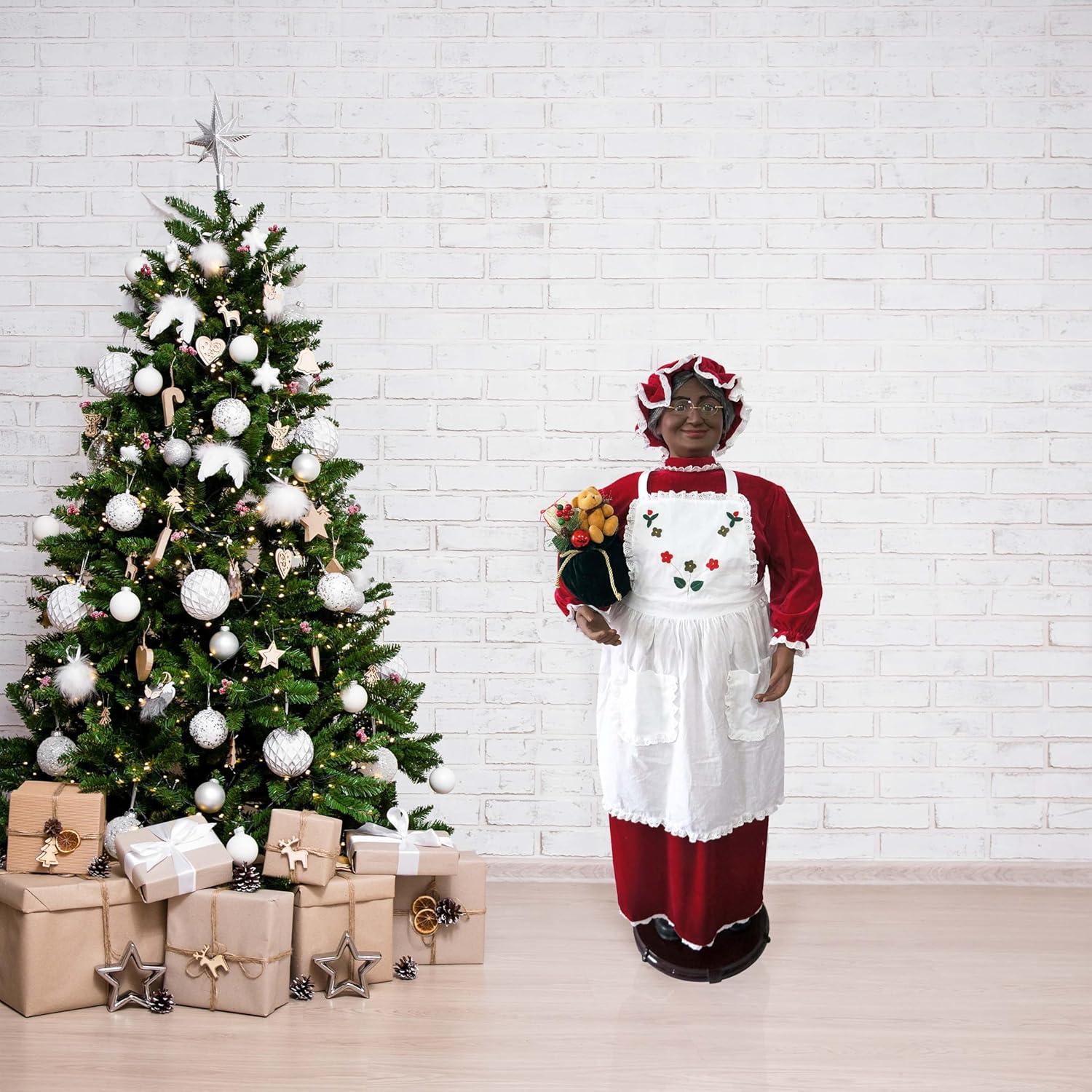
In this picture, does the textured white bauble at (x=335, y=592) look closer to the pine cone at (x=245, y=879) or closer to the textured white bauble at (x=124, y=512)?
the textured white bauble at (x=124, y=512)

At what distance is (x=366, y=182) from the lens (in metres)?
3.17

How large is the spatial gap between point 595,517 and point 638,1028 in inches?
43.1

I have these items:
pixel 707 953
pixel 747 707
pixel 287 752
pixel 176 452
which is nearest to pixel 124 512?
pixel 176 452

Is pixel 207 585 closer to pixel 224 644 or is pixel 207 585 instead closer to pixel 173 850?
pixel 224 644

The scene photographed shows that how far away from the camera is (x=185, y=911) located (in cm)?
219

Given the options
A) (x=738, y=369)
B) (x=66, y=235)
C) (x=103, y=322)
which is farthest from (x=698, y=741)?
(x=66, y=235)

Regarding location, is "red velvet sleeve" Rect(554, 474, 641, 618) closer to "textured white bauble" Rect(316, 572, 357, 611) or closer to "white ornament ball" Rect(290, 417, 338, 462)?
"textured white bauble" Rect(316, 572, 357, 611)

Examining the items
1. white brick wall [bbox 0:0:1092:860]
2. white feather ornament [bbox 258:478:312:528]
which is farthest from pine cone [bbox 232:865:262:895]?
white brick wall [bbox 0:0:1092:860]

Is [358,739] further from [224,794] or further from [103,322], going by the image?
[103,322]

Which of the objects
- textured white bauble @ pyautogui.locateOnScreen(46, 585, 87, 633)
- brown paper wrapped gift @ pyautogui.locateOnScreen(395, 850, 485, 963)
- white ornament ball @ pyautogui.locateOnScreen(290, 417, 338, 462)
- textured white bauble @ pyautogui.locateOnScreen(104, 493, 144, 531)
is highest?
white ornament ball @ pyautogui.locateOnScreen(290, 417, 338, 462)

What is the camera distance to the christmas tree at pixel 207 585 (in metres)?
2.30

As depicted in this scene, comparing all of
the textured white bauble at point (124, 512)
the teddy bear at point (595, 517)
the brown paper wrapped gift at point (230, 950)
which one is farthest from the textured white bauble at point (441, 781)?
the textured white bauble at point (124, 512)

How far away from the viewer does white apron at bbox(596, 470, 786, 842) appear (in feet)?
7.87

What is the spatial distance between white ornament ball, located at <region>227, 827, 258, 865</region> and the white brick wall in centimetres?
98
